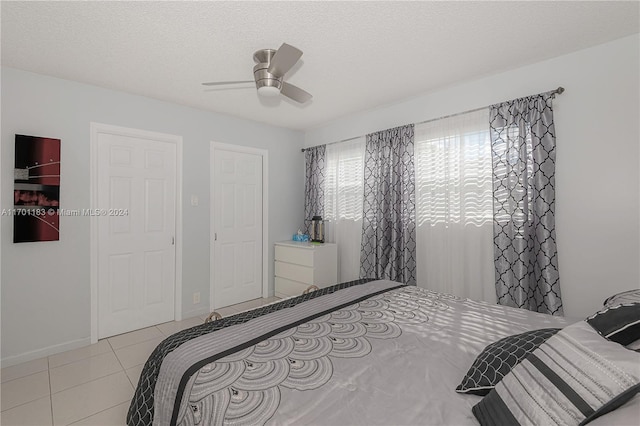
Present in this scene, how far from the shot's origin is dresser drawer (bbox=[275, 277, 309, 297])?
3984 mm

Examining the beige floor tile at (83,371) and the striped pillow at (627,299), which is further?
the beige floor tile at (83,371)

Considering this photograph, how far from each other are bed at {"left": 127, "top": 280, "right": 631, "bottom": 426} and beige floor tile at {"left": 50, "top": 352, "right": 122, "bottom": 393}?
4.05ft

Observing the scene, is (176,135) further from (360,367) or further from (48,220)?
(360,367)

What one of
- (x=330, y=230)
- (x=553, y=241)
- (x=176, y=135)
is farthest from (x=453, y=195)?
(x=176, y=135)

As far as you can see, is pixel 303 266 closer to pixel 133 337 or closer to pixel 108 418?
pixel 133 337

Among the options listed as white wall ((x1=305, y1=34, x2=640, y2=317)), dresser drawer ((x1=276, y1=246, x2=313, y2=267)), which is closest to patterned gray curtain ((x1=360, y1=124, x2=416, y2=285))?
dresser drawer ((x1=276, y1=246, x2=313, y2=267))

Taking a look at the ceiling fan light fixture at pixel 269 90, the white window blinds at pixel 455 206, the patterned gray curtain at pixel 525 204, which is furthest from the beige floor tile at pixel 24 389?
the patterned gray curtain at pixel 525 204

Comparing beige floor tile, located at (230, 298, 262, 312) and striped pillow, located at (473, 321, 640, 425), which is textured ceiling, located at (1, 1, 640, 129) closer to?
striped pillow, located at (473, 321, 640, 425)

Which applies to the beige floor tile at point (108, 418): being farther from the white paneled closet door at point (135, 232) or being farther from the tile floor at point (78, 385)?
the white paneled closet door at point (135, 232)

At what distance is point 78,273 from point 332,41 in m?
3.15

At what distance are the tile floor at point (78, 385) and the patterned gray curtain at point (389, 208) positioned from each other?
259cm

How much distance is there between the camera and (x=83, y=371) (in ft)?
7.93

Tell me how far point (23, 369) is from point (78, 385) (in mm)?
687

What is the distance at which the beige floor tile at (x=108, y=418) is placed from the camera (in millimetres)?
1828
